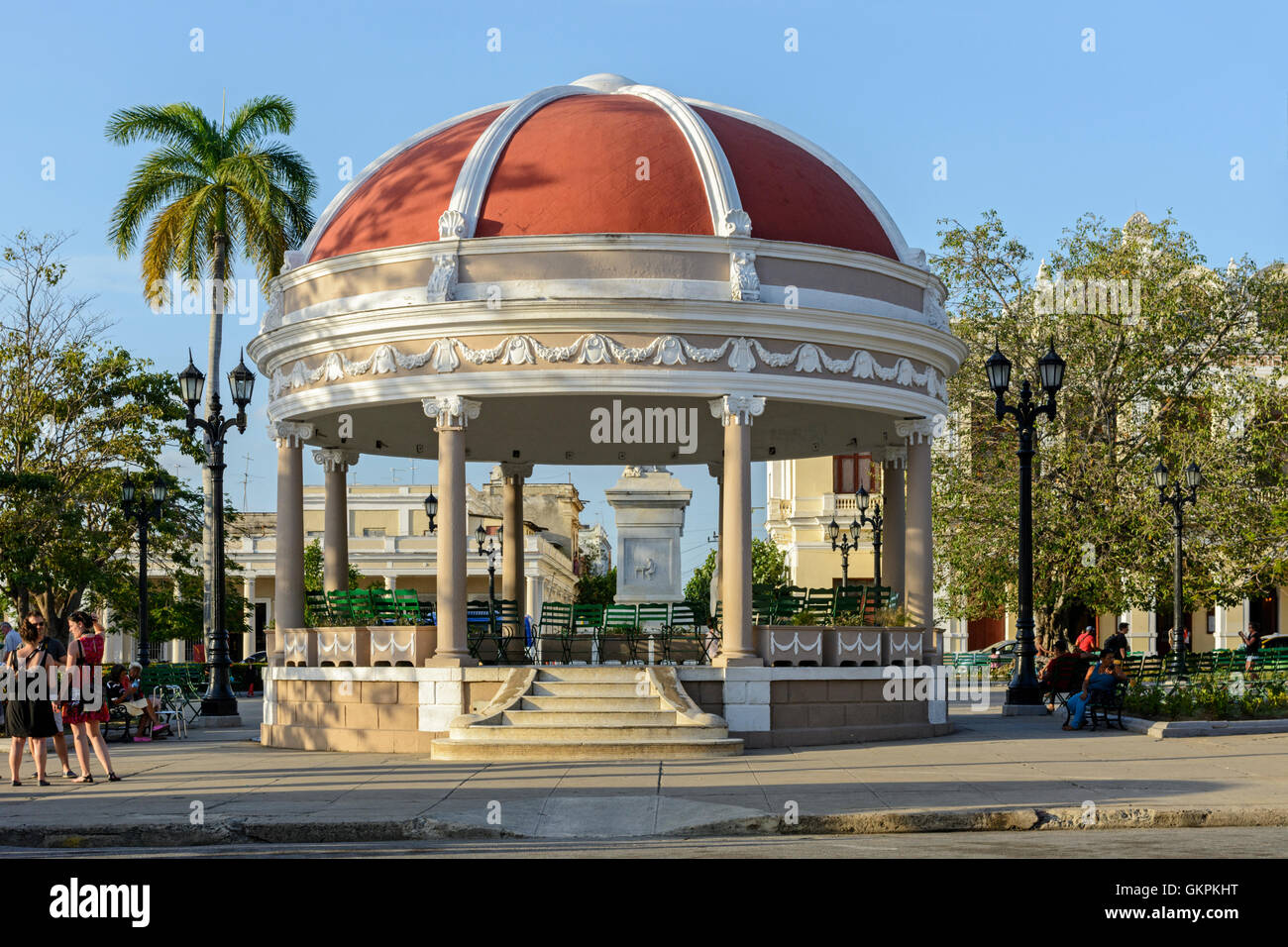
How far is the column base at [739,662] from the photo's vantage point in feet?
69.3

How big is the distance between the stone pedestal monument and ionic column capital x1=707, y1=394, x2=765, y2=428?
29.2ft

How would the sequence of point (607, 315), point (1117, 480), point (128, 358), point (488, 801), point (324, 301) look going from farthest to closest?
1. point (1117, 480)
2. point (128, 358)
3. point (324, 301)
4. point (607, 315)
5. point (488, 801)

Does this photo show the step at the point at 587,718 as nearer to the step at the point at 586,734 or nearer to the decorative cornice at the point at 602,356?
the step at the point at 586,734

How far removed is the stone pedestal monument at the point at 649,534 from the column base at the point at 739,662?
861 cm

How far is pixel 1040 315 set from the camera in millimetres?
41156

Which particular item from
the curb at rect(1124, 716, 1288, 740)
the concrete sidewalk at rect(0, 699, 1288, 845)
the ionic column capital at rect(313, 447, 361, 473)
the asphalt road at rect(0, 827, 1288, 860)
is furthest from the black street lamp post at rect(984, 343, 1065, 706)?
the asphalt road at rect(0, 827, 1288, 860)

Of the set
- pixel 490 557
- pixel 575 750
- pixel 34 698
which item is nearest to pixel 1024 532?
pixel 575 750

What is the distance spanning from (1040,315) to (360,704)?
25.6 m

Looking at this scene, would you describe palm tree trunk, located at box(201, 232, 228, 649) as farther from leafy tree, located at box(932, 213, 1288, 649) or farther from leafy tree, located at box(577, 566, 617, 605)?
leafy tree, located at box(577, 566, 617, 605)

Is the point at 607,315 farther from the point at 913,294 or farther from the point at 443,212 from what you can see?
the point at 913,294

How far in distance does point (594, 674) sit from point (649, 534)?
9.69 m

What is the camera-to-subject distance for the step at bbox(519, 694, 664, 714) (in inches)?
793

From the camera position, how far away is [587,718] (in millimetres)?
19906
